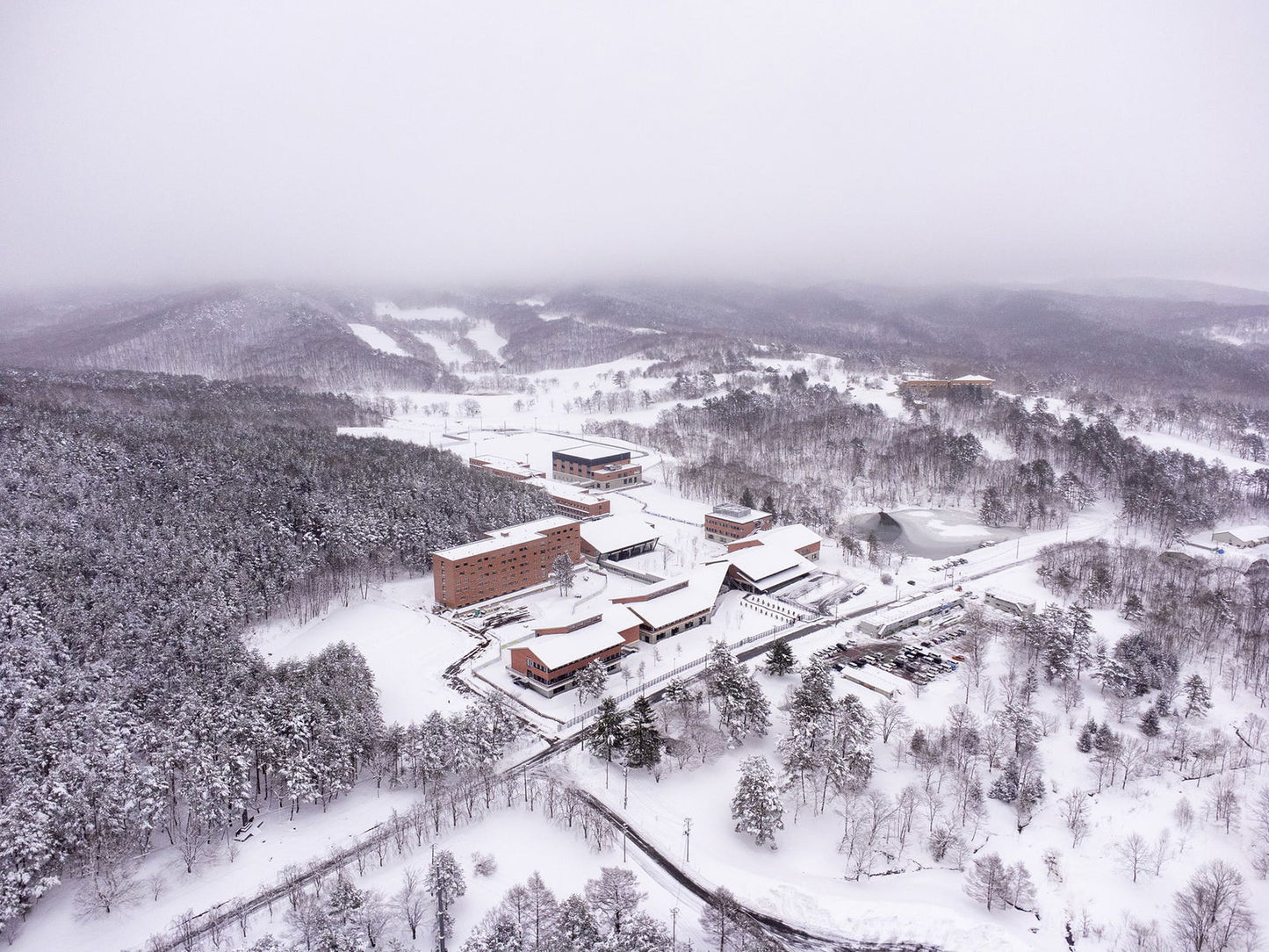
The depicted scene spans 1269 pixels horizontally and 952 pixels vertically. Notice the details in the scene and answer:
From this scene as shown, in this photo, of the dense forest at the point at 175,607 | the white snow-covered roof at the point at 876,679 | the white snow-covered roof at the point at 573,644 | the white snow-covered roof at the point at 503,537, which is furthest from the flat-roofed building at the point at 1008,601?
the dense forest at the point at 175,607

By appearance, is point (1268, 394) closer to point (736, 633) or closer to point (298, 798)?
point (736, 633)

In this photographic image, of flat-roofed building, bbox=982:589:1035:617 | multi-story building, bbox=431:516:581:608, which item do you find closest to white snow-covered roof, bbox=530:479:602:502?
multi-story building, bbox=431:516:581:608

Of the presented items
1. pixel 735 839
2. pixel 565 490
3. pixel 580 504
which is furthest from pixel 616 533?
pixel 735 839

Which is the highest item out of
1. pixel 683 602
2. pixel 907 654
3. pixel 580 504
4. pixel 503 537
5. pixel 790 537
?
pixel 503 537

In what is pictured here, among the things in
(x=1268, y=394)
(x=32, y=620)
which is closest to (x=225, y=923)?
(x=32, y=620)

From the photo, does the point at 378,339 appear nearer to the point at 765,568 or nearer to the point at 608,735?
the point at 765,568

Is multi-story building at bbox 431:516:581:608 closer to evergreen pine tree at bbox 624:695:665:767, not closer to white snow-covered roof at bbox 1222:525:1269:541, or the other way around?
evergreen pine tree at bbox 624:695:665:767
